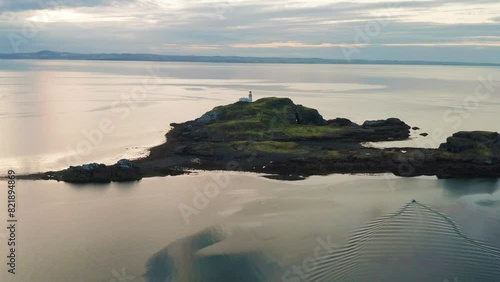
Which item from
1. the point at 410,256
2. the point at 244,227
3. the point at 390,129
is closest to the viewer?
the point at 410,256

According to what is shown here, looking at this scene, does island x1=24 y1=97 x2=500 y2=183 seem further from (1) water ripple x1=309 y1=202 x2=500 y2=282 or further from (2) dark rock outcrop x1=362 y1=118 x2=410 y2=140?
(1) water ripple x1=309 y1=202 x2=500 y2=282

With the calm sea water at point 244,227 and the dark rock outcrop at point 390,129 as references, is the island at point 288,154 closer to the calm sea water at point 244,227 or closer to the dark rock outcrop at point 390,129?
the dark rock outcrop at point 390,129

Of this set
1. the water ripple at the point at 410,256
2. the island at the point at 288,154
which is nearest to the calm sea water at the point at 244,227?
the water ripple at the point at 410,256

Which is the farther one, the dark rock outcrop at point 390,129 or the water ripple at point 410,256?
the dark rock outcrop at point 390,129

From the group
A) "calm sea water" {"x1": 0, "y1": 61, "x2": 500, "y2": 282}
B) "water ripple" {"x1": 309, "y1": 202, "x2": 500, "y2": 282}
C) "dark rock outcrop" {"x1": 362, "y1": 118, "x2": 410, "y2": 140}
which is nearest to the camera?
"water ripple" {"x1": 309, "y1": 202, "x2": 500, "y2": 282}

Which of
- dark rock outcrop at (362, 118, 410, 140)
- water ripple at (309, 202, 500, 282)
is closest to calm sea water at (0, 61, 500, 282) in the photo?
water ripple at (309, 202, 500, 282)

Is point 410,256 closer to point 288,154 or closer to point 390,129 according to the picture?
point 288,154

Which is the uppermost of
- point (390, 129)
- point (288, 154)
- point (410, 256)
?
point (390, 129)

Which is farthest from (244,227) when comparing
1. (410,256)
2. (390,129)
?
(390,129)
